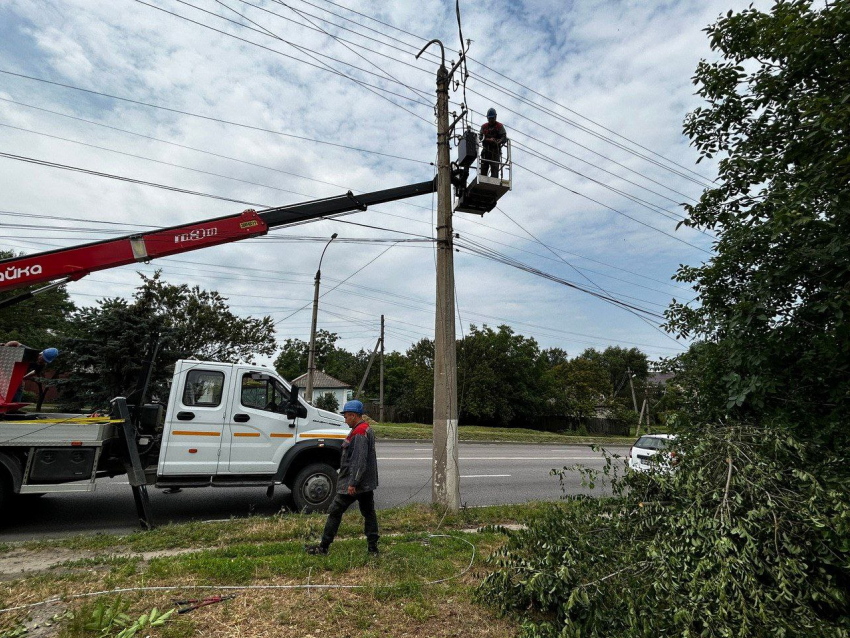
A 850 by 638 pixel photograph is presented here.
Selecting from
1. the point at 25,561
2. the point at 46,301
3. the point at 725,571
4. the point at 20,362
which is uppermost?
the point at 46,301

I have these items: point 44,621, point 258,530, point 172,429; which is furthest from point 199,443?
point 44,621

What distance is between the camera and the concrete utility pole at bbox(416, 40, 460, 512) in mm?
7547

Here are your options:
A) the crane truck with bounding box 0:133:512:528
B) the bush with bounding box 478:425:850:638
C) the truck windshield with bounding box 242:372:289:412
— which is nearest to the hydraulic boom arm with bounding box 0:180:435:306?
the crane truck with bounding box 0:133:512:528

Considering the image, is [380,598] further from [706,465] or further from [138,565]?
[706,465]

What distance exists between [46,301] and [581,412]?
151ft

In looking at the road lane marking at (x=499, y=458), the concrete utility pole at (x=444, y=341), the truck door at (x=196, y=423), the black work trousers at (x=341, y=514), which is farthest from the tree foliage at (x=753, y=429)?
the road lane marking at (x=499, y=458)

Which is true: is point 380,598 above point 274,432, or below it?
below

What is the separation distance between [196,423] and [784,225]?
24.5 feet

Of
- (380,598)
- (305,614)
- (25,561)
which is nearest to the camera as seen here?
(305,614)

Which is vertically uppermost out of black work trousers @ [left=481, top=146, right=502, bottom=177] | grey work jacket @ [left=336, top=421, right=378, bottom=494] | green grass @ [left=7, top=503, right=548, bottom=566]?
black work trousers @ [left=481, top=146, right=502, bottom=177]

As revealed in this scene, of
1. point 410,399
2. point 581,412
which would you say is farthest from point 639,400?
point 410,399

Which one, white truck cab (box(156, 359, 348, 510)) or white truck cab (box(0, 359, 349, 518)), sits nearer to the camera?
white truck cab (box(0, 359, 349, 518))

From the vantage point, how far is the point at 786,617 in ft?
10.2

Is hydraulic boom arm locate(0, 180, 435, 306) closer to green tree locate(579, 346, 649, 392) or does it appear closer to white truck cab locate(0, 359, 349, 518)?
white truck cab locate(0, 359, 349, 518)
